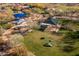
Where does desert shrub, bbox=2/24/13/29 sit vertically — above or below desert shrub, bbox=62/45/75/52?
above

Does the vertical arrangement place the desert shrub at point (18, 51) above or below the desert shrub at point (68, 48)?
below

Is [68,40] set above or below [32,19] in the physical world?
below

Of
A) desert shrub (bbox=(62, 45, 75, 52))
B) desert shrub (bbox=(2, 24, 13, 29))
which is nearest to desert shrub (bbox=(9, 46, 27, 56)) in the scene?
desert shrub (bbox=(2, 24, 13, 29))

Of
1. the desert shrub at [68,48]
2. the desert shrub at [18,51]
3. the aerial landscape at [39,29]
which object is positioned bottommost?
the desert shrub at [18,51]

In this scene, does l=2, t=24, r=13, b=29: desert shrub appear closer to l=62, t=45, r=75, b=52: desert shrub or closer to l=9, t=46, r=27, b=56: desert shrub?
l=9, t=46, r=27, b=56: desert shrub

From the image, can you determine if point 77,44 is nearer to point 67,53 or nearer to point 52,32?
point 67,53

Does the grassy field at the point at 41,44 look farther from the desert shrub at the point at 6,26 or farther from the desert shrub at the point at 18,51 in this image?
the desert shrub at the point at 6,26

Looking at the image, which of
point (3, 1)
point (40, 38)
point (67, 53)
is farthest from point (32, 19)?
point (67, 53)

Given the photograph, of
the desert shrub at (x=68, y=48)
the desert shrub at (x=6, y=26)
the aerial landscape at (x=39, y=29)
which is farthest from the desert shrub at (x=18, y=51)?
the desert shrub at (x=68, y=48)
